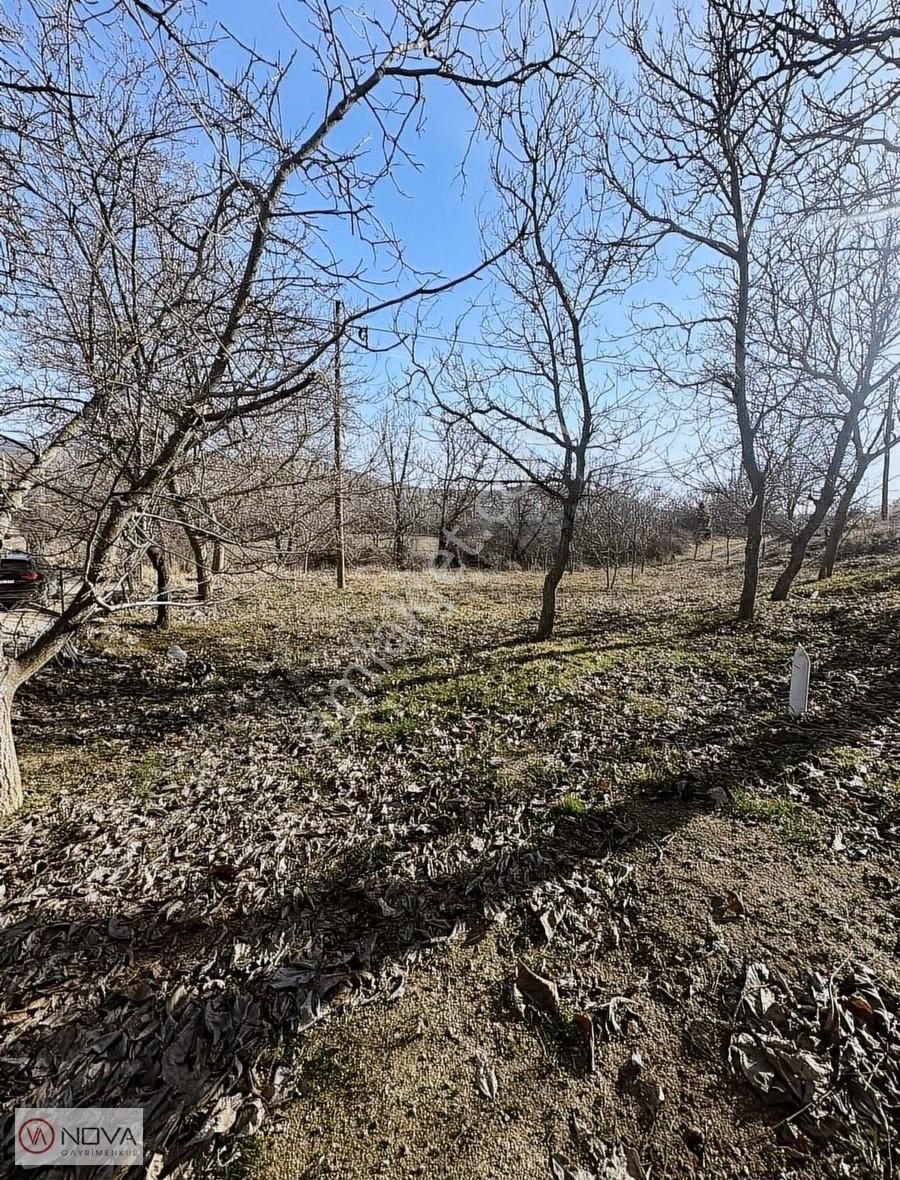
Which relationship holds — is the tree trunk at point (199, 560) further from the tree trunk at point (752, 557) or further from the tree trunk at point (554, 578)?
the tree trunk at point (752, 557)

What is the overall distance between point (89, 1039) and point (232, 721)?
2.62 metres

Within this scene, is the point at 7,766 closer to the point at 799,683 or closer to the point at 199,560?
the point at 199,560

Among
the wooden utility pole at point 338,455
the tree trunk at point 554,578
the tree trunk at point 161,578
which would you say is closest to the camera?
the wooden utility pole at point 338,455

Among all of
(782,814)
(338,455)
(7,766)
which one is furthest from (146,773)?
(338,455)

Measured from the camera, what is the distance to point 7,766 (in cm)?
293

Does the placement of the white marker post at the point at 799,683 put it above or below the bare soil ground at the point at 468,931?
above

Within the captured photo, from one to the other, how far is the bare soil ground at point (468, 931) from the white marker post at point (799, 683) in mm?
142

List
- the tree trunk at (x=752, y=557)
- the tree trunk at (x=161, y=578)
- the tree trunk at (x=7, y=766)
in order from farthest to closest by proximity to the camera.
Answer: the tree trunk at (x=752, y=557) < the tree trunk at (x=161, y=578) < the tree trunk at (x=7, y=766)

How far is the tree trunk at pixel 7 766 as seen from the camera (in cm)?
282

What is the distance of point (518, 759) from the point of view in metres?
3.61

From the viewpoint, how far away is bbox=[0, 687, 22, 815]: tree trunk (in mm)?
2824

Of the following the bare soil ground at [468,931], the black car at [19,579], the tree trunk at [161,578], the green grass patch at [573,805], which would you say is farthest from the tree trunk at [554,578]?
the black car at [19,579]

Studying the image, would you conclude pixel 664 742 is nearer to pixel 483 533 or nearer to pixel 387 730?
pixel 387 730

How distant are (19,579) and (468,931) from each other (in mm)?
3475
